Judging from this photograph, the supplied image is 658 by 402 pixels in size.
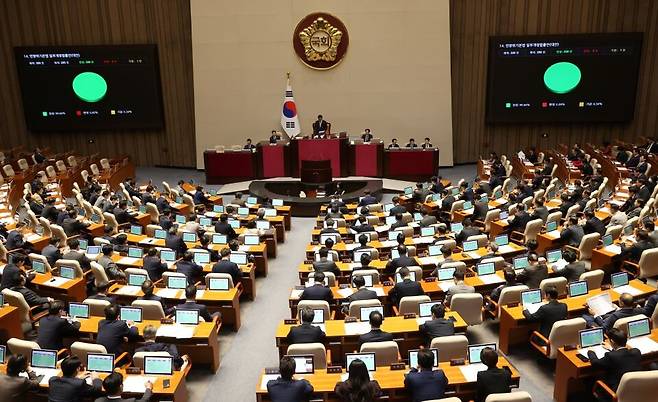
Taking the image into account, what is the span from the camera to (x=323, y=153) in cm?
2055

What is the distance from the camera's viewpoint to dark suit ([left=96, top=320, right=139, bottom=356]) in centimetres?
770

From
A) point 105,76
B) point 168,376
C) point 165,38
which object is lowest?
point 168,376

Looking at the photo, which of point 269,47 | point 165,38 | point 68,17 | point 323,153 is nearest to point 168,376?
point 323,153

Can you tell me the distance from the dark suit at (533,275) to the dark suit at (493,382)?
3.31 metres

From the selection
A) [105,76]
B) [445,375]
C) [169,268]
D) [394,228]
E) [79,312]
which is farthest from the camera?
[105,76]

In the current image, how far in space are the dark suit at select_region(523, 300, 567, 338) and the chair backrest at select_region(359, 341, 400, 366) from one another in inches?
87.2

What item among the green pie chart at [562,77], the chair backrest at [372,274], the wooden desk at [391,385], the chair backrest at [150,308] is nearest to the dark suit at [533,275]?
the chair backrest at [372,274]

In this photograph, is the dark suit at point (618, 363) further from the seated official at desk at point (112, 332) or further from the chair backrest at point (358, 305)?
the seated official at desk at point (112, 332)

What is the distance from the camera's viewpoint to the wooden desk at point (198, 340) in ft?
26.3

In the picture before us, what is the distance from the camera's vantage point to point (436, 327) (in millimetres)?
7562

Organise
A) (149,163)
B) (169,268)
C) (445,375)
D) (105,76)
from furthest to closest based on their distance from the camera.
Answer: (149,163) < (105,76) < (169,268) < (445,375)

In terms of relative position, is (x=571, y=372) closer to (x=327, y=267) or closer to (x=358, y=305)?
(x=358, y=305)

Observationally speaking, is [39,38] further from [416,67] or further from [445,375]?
[445,375]

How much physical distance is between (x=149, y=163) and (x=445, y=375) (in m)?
20.4
